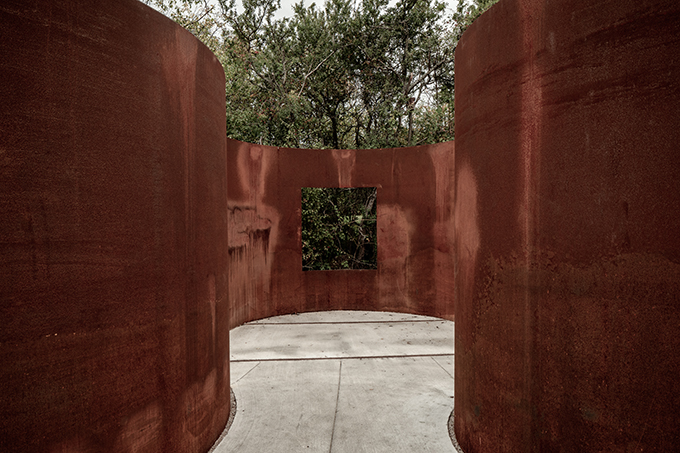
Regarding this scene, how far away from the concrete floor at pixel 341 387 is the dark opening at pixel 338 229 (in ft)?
11.0

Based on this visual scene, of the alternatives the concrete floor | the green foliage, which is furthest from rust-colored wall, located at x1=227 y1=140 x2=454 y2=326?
the green foliage

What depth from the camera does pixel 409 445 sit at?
3.18 metres

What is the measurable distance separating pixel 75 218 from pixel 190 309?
102 cm

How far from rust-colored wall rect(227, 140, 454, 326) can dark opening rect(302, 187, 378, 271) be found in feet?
6.56

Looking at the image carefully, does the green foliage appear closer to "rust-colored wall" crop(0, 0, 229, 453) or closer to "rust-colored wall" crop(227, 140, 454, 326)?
"rust-colored wall" crop(227, 140, 454, 326)

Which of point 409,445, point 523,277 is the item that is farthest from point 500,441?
point 523,277

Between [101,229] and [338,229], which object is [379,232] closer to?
[338,229]

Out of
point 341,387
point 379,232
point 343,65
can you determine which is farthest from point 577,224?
point 343,65

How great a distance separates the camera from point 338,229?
33.9 ft

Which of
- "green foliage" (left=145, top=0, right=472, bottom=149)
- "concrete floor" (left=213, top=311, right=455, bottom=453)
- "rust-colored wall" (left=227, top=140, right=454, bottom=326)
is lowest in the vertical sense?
"concrete floor" (left=213, top=311, right=455, bottom=453)

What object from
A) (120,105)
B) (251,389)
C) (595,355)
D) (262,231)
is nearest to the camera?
(595,355)

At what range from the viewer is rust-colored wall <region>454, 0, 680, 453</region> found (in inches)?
70.5

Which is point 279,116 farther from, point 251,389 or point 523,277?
point 523,277

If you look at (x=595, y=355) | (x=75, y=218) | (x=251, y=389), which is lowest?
(x=251, y=389)
